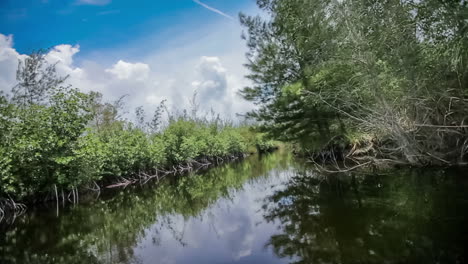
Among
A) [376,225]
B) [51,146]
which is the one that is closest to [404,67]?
[376,225]

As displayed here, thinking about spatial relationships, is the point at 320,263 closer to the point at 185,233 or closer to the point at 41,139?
the point at 185,233

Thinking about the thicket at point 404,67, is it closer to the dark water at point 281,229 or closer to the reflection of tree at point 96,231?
the dark water at point 281,229

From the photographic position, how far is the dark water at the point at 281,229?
402 centimetres

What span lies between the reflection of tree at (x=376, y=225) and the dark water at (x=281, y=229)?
13 millimetres

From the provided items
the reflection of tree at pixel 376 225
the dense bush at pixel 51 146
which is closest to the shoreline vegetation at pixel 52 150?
the dense bush at pixel 51 146

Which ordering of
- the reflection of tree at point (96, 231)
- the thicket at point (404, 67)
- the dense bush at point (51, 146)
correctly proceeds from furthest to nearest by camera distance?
1. the dense bush at point (51, 146)
2. the thicket at point (404, 67)
3. the reflection of tree at point (96, 231)

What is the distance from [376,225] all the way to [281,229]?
1.78m

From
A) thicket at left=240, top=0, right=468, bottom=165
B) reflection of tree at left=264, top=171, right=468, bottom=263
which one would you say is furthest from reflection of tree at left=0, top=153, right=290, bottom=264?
thicket at left=240, top=0, right=468, bottom=165

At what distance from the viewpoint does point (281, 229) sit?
18.5 feet

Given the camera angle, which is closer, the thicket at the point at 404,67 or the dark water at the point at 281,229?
the dark water at the point at 281,229

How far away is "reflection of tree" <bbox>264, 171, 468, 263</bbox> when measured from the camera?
370 centimetres

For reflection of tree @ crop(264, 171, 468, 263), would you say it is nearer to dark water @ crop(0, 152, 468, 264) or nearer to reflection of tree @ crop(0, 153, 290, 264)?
dark water @ crop(0, 152, 468, 264)

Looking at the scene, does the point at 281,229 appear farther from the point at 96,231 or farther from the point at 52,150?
the point at 52,150

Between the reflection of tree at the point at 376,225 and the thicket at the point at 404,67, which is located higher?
the thicket at the point at 404,67
